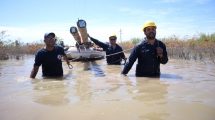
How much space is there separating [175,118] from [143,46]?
3.45 meters

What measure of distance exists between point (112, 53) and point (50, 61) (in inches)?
186

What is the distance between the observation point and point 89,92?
5.76m

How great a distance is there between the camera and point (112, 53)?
12.0 meters

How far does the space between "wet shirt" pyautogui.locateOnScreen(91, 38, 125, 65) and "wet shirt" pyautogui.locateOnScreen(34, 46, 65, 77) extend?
4.19 metres

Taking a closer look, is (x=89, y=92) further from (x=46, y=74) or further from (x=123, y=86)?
(x=46, y=74)

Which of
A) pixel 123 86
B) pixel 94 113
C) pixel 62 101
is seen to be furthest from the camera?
pixel 123 86

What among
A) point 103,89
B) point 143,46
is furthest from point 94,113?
point 143,46

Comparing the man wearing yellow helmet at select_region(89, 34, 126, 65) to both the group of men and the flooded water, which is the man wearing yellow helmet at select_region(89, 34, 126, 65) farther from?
the flooded water

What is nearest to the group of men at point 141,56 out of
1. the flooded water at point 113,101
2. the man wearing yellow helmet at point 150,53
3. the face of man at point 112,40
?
the man wearing yellow helmet at point 150,53

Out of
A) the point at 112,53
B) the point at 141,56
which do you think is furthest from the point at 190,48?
the point at 141,56

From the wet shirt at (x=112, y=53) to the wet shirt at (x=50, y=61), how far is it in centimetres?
419

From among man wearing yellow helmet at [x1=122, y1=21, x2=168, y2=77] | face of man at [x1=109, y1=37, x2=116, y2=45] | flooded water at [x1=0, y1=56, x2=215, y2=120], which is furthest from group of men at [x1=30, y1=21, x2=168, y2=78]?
face of man at [x1=109, y1=37, x2=116, y2=45]

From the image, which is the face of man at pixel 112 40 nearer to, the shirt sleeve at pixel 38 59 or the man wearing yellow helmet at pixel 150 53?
the man wearing yellow helmet at pixel 150 53

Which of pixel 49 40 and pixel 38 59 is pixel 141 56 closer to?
pixel 49 40
